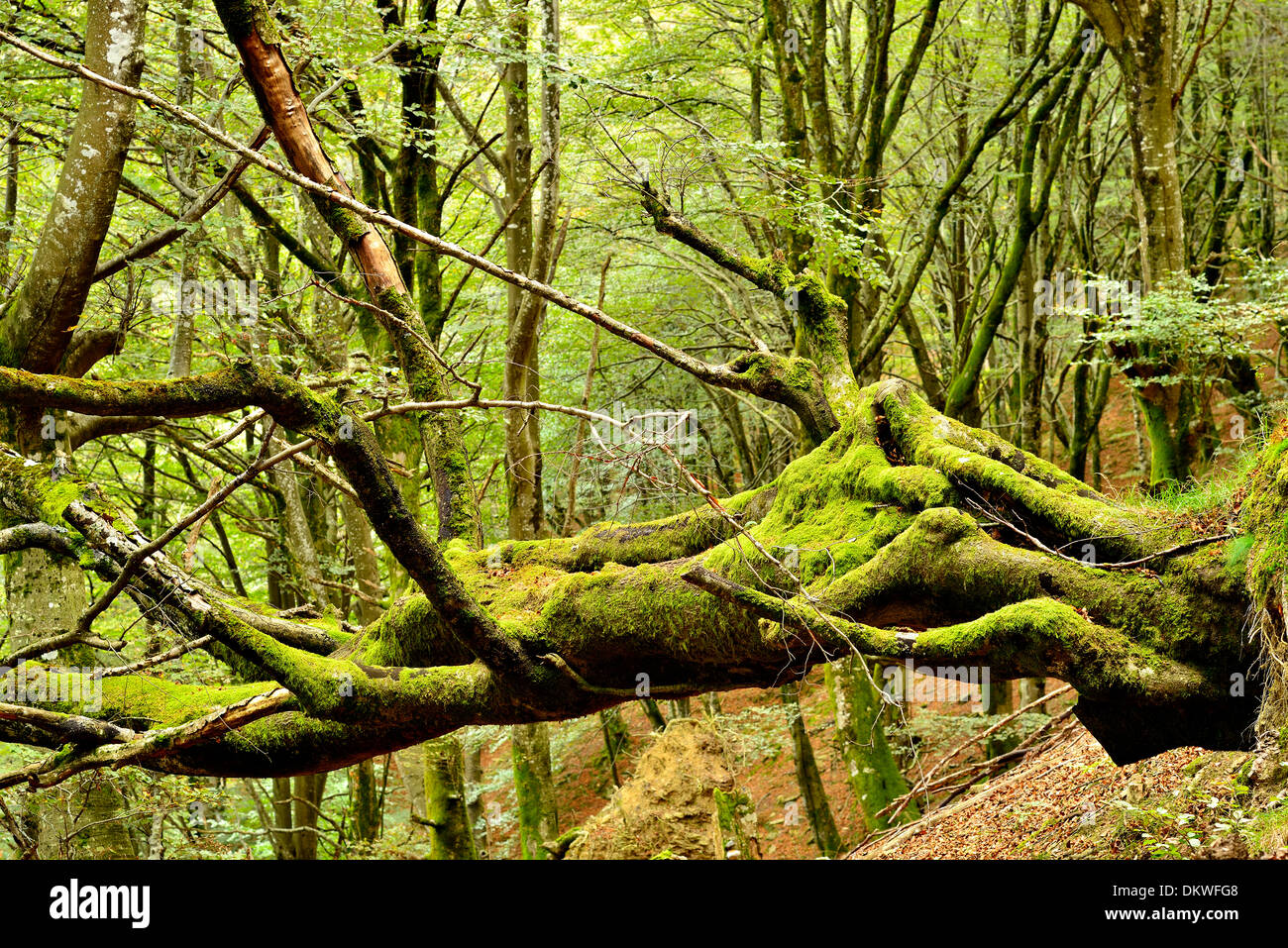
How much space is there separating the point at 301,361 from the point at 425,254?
1.90 metres

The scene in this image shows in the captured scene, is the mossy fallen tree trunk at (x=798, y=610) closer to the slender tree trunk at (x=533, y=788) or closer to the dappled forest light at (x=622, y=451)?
the dappled forest light at (x=622, y=451)

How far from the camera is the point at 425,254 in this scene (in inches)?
380

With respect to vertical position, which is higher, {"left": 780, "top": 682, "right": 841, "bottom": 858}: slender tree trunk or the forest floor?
the forest floor

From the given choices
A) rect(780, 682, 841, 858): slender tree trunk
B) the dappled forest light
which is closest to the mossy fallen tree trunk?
the dappled forest light

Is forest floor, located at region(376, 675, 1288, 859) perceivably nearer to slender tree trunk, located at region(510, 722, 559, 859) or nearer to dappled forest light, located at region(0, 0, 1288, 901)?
dappled forest light, located at region(0, 0, 1288, 901)

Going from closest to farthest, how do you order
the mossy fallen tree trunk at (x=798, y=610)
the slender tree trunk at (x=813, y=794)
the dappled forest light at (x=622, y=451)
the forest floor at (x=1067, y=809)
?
the mossy fallen tree trunk at (x=798, y=610) → the dappled forest light at (x=622, y=451) → the forest floor at (x=1067, y=809) → the slender tree trunk at (x=813, y=794)

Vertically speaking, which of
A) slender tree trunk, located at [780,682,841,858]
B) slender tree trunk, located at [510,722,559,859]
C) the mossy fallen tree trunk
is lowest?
slender tree trunk, located at [780,682,841,858]

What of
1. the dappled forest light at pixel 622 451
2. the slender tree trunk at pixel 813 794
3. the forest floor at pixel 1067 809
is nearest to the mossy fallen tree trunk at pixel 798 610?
the dappled forest light at pixel 622 451

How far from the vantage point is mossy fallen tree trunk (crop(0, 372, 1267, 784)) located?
391 cm

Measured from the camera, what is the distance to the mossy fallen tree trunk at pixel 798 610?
3.91 metres

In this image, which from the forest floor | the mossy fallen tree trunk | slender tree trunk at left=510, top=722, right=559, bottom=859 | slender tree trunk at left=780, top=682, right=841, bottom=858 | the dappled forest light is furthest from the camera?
slender tree trunk at left=780, top=682, right=841, bottom=858

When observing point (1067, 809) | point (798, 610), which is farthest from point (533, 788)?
point (798, 610)

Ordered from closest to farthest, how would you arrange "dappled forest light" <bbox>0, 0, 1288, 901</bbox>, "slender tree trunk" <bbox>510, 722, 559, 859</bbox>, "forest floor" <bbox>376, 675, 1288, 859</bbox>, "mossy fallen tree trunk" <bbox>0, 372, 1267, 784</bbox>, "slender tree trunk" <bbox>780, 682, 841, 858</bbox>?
"mossy fallen tree trunk" <bbox>0, 372, 1267, 784</bbox> < "dappled forest light" <bbox>0, 0, 1288, 901</bbox> < "forest floor" <bbox>376, 675, 1288, 859</bbox> < "slender tree trunk" <bbox>510, 722, 559, 859</bbox> < "slender tree trunk" <bbox>780, 682, 841, 858</bbox>
